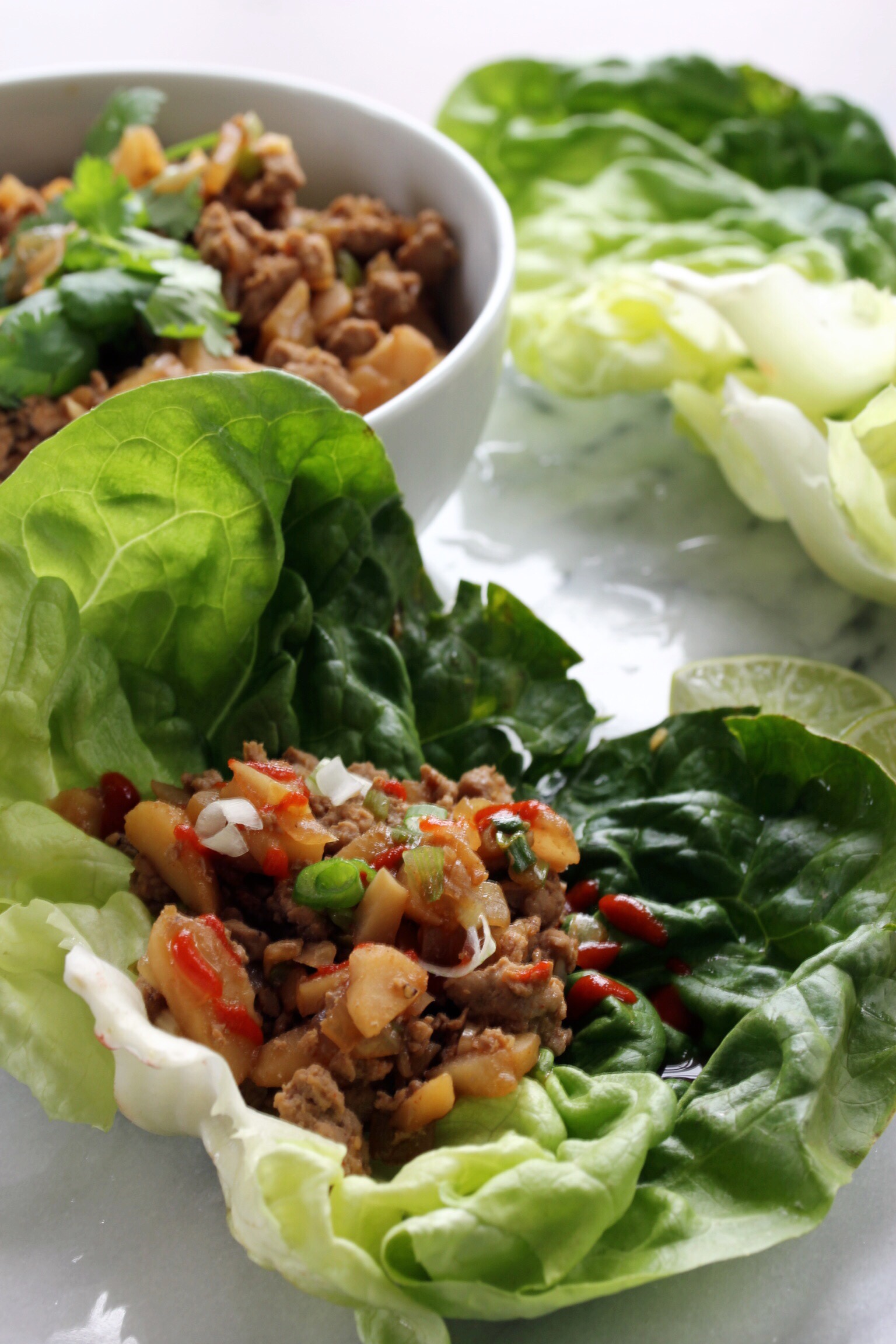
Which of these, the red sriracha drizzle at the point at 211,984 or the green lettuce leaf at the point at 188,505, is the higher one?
the green lettuce leaf at the point at 188,505

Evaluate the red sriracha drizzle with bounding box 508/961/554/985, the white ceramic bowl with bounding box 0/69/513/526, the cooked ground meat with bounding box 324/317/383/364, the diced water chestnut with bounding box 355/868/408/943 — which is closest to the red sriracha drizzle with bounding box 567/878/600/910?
the red sriracha drizzle with bounding box 508/961/554/985

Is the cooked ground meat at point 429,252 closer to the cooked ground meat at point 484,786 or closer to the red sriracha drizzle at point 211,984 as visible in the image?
the cooked ground meat at point 484,786

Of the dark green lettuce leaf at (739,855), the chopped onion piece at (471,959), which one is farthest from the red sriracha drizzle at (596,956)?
the chopped onion piece at (471,959)

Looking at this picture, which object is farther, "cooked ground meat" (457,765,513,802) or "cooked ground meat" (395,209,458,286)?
"cooked ground meat" (395,209,458,286)

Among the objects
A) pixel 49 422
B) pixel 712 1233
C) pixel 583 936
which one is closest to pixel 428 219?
pixel 49 422

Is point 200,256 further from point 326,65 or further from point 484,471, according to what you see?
point 326,65

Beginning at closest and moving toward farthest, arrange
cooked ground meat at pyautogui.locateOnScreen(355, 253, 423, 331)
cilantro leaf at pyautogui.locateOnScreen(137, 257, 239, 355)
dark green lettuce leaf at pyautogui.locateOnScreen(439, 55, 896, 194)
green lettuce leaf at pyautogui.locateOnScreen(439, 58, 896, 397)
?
1. cilantro leaf at pyautogui.locateOnScreen(137, 257, 239, 355)
2. cooked ground meat at pyautogui.locateOnScreen(355, 253, 423, 331)
3. green lettuce leaf at pyautogui.locateOnScreen(439, 58, 896, 397)
4. dark green lettuce leaf at pyautogui.locateOnScreen(439, 55, 896, 194)

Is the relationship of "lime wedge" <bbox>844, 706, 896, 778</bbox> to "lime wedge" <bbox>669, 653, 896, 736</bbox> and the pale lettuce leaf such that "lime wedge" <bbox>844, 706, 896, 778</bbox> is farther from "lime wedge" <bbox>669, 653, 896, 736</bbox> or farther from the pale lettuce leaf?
the pale lettuce leaf

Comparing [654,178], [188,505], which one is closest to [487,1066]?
[188,505]
